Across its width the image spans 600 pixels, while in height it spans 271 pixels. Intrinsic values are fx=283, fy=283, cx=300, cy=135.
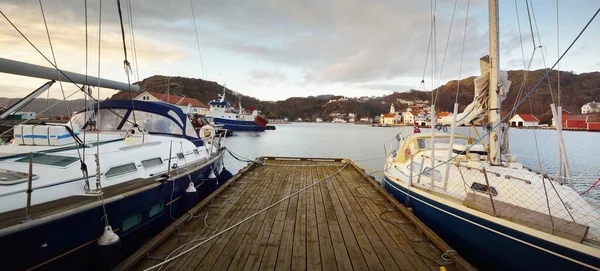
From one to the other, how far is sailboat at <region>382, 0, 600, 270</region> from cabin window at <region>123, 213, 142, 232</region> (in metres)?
5.53

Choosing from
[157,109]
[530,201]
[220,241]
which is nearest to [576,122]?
[530,201]

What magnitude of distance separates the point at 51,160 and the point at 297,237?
4.14m

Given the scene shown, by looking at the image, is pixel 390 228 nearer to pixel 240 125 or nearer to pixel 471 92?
pixel 240 125

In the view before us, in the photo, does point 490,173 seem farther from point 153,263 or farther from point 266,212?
point 153,263

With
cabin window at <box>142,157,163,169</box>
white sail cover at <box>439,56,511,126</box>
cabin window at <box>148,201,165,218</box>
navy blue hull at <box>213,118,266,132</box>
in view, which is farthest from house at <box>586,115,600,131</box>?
cabin window at <box>148,201,165,218</box>

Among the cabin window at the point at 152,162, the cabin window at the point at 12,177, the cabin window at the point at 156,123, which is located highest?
the cabin window at the point at 156,123

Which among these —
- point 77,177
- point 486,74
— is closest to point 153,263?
point 77,177

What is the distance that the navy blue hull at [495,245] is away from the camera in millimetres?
3234

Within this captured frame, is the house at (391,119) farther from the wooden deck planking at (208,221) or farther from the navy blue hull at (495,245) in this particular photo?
the navy blue hull at (495,245)

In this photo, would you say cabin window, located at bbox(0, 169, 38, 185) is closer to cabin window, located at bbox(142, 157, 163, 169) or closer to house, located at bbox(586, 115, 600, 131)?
cabin window, located at bbox(142, 157, 163, 169)

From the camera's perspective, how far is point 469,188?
563cm

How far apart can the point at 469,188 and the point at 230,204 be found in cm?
501

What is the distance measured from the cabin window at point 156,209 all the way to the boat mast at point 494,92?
691 cm

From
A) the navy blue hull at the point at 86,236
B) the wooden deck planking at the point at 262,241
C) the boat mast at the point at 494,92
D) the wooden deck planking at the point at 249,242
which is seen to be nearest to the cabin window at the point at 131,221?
the navy blue hull at the point at 86,236
